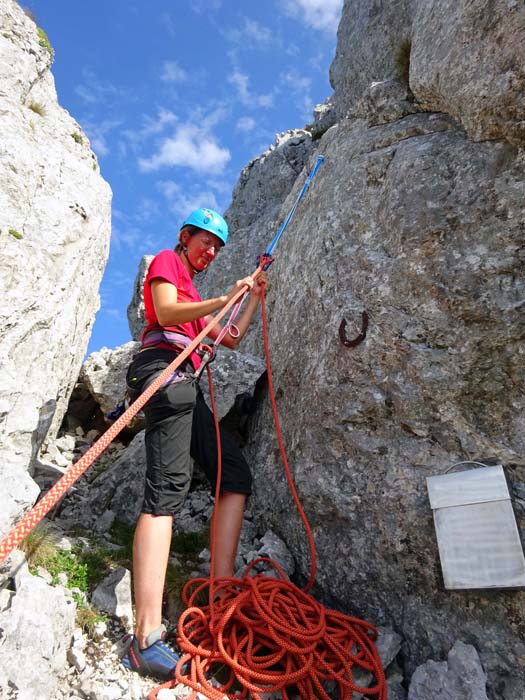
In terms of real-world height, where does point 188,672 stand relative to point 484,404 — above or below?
below

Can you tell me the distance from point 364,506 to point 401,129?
4105 mm

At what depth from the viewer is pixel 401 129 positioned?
544cm

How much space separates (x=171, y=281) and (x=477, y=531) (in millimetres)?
3179

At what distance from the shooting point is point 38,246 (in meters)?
5.62

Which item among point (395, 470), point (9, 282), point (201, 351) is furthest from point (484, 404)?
point (9, 282)

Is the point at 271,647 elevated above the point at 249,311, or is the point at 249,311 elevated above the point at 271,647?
the point at 249,311

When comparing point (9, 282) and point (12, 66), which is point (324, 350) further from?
point (12, 66)

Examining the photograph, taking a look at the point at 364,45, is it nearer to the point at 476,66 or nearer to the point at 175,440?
the point at 476,66

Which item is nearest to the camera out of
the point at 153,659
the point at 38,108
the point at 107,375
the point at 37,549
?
the point at 153,659

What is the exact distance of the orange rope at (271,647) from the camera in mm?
3188

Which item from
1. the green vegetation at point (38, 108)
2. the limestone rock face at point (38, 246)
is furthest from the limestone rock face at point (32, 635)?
the green vegetation at point (38, 108)

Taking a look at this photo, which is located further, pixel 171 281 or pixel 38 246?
pixel 38 246

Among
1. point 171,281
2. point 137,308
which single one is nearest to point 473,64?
point 171,281

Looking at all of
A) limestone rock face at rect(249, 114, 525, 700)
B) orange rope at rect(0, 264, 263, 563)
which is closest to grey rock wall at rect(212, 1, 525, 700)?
limestone rock face at rect(249, 114, 525, 700)
